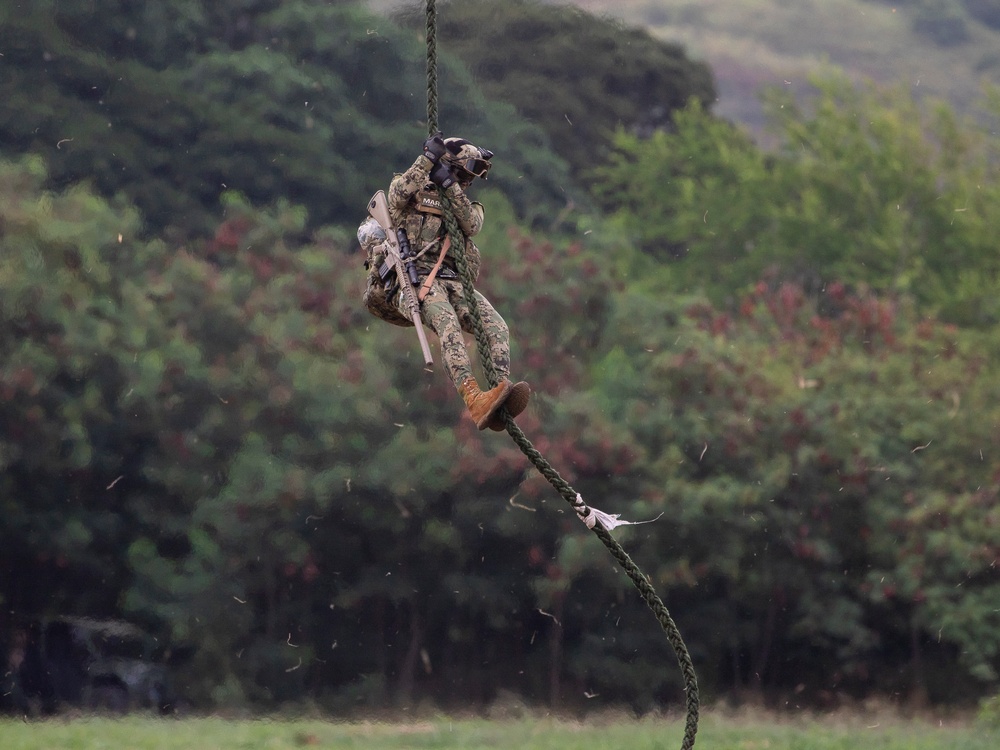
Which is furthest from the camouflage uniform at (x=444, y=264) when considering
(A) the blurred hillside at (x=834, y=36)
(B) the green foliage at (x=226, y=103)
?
(A) the blurred hillside at (x=834, y=36)

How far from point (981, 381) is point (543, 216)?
7.16 m

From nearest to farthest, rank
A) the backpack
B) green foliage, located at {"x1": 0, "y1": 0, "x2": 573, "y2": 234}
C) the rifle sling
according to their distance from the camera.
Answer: the rifle sling → the backpack → green foliage, located at {"x1": 0, "y1": 0, "x2": 573, "y2": 234}

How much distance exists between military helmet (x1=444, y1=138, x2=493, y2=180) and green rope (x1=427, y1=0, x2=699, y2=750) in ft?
0.33

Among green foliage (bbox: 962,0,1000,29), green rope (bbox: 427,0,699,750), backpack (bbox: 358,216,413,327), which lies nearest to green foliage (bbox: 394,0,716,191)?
green foliage (bbox: 962,0,1000,29)

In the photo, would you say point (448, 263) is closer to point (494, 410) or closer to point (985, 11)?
point (494, 410)

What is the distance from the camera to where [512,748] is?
15.8 metres

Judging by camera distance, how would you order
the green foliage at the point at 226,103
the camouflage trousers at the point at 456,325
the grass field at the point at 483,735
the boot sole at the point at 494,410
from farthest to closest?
the green foliage at the point at 226,103 < the grass field at the point at 483,735 < the camouflage trousers at the point at 456,325 < the boot sole at the point at 494,410

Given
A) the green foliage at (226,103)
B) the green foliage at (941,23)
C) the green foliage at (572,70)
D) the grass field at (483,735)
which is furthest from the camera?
the green foliage at (941,23)

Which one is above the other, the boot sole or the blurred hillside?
the boot sole

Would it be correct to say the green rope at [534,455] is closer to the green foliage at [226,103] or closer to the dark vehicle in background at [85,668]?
the dark vehicle in background at [85,668]

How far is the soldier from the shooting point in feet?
19.2

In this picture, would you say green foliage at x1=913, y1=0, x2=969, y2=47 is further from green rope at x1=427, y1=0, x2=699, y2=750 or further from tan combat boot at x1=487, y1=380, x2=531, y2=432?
tan combat boot at x1=487, y1=380, x2=531, y2=432

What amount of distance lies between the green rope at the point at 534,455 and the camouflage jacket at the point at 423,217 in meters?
0.19

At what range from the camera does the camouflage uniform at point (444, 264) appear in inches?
239
